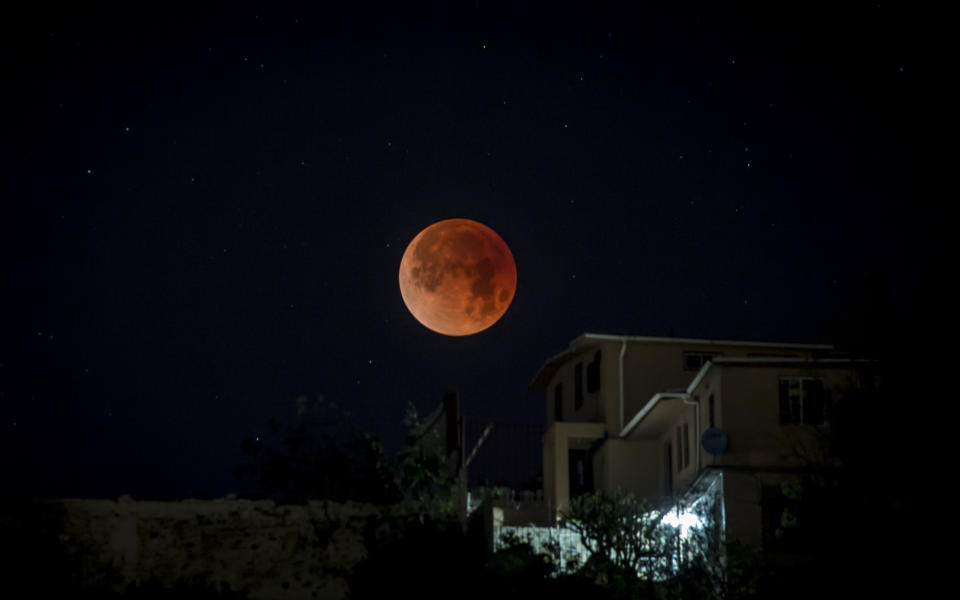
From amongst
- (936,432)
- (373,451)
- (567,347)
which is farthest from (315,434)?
(936,432)

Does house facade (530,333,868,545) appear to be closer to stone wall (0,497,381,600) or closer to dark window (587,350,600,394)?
dark window (587,350,600,394)

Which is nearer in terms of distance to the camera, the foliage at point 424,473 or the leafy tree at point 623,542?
the leafy tree at point 623,542

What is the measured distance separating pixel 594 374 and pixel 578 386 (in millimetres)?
1546

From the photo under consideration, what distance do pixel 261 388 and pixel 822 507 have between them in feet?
57.7

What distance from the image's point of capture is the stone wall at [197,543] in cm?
1513

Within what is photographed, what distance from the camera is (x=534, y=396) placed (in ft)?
120

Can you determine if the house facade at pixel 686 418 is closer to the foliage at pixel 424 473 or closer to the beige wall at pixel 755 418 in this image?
the beige wall at pixel 755 418

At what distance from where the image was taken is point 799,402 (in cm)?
2189

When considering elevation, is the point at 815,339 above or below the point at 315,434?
above

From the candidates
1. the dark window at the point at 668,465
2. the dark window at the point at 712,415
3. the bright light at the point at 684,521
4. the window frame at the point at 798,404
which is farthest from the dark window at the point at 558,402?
the bright light at the point at 684,521

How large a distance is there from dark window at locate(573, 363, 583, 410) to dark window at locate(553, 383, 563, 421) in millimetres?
1807

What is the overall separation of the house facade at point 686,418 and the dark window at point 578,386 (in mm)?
33

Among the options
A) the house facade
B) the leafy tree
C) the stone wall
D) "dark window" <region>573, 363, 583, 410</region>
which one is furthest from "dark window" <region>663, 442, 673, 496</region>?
the stone wall

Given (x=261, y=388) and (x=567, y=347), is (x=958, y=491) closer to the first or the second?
(x=567, y=347)
